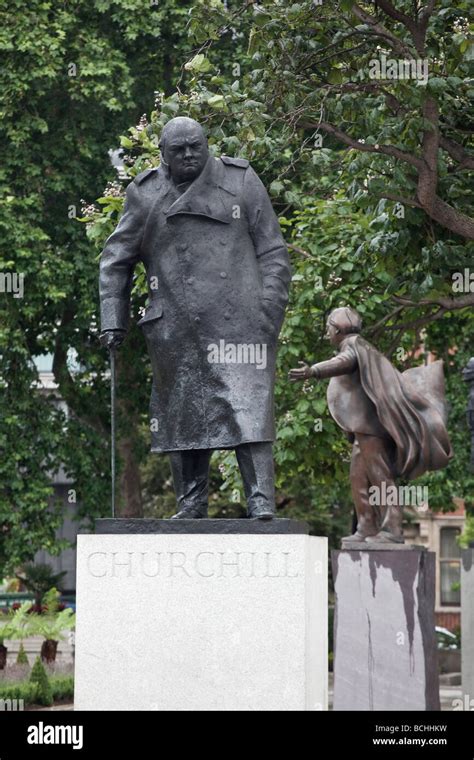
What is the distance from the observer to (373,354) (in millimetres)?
16359

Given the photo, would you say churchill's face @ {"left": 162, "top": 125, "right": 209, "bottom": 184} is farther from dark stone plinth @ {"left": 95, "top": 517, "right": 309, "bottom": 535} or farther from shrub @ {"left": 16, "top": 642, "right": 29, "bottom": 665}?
shrub @ {"left": 16, "top": 642, "right": 29, "bottom": 665}

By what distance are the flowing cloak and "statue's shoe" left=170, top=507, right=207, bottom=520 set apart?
249 inches

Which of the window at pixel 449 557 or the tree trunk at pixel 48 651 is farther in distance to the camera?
the window at pixel 449 557

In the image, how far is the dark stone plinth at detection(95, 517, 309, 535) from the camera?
930 cm

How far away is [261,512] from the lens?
9539 mm

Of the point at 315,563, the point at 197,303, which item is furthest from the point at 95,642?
the point at 197,303

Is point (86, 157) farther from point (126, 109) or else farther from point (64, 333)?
point (64, 333)

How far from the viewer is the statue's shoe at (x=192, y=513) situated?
9.86 metres

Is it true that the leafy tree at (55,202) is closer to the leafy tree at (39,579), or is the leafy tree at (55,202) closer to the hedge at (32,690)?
the hedge at (32,690)

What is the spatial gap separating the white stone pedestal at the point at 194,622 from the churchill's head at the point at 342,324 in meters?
7.43

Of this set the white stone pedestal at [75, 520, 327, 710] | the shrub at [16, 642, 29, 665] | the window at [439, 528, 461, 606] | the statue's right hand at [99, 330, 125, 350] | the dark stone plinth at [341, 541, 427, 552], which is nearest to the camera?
the white stone pedestal at [75, 520, 327, 710]

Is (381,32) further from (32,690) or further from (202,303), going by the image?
(32,690)

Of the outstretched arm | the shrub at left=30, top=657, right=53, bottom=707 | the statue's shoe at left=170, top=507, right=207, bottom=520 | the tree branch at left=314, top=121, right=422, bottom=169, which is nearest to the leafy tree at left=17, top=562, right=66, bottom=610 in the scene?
the shrub at left=30, top=657, right=53, bottom=707

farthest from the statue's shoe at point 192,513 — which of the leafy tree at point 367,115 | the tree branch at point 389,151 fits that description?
the tree branch at point 389,151
